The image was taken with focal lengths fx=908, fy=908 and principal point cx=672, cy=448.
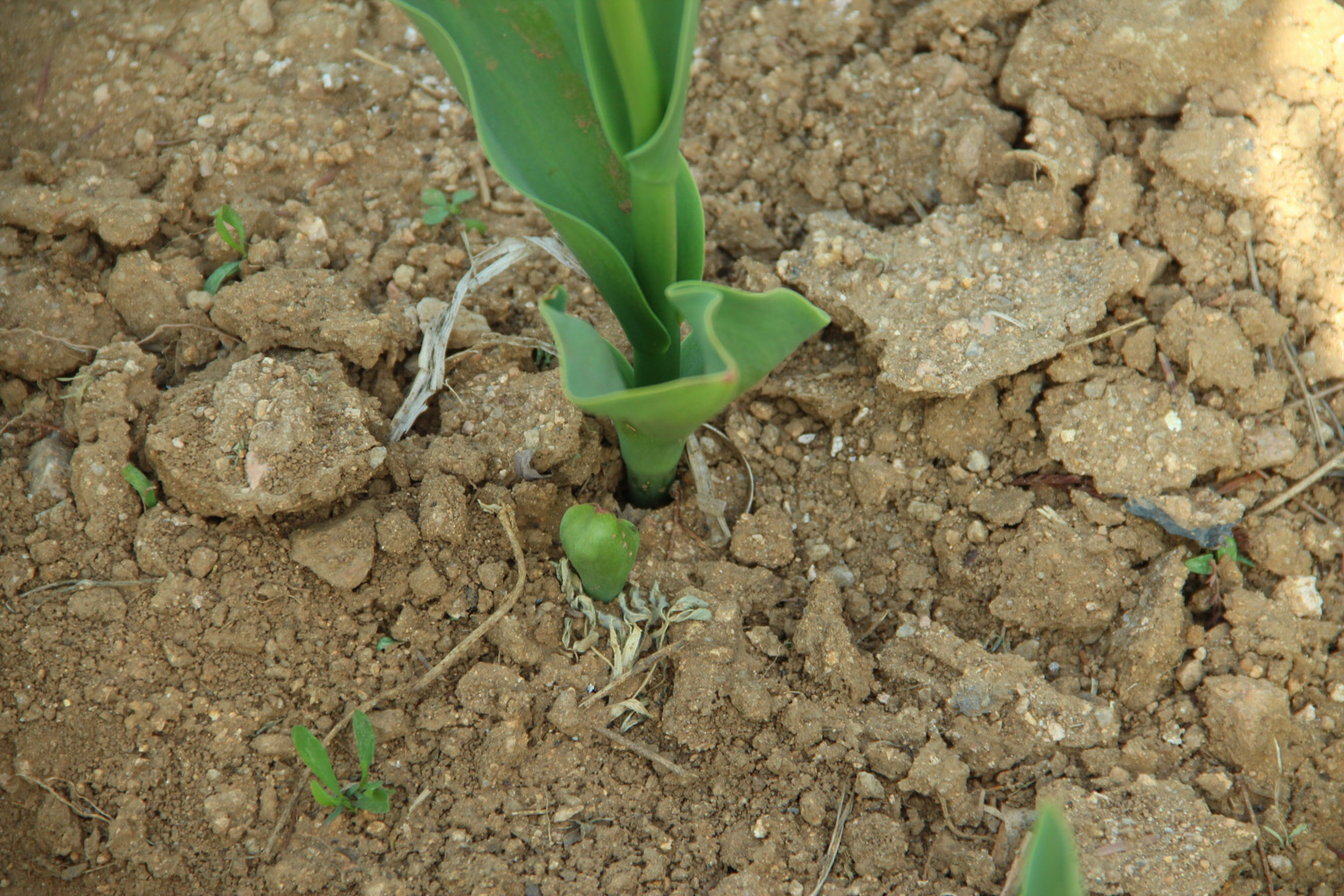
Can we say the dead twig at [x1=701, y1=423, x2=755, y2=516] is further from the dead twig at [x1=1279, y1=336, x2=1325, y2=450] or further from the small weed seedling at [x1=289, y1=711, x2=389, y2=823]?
the dead twig at [x1=1279, y1=336, x2=1325, y2=450]

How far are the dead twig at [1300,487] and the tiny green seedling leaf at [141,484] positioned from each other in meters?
2.09

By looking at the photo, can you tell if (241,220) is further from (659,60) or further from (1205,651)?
(1205,651)

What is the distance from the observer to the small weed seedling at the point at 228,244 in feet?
5.97

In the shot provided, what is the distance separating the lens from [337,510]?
5.54ft

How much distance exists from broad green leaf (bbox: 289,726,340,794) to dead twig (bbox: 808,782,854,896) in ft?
2.60

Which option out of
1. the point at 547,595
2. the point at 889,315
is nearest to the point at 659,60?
the point at 889,315

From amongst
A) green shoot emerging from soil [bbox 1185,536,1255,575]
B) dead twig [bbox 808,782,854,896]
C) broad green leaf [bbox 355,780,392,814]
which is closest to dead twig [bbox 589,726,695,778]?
dead twig [bbox 808,782,854,896]

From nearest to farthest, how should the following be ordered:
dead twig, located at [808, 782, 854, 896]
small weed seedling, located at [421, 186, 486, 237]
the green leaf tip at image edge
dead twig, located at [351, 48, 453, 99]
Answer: the green leaf tip at image edge, dead twig, located at [808, 782, 854, 896], small weed seedling, located at [421, 186, 486, 237], dead twig, located at [351, 48, 453, 99]

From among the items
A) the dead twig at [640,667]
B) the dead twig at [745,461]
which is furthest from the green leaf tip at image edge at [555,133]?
the dead twig at [640,667]

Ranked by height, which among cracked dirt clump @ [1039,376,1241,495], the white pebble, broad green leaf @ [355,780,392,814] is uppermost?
cracked dirt clump @ [1039,376,1241,495]

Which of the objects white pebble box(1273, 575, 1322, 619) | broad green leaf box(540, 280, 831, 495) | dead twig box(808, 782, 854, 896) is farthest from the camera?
white pebble box(1273, 575, 1322, 619)

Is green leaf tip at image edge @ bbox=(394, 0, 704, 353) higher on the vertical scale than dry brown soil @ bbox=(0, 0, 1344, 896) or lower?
higher

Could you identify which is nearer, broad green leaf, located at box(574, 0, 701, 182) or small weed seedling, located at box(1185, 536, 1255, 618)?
broad green leaf, located at box(574, 0, 701, 182)

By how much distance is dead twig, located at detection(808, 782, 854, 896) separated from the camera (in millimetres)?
1471
